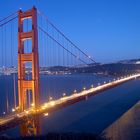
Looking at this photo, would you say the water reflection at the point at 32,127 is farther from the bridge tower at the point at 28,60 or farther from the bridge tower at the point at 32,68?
the bridge tower at the point at 28,60

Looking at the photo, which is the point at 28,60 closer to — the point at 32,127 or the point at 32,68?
the point at 32,68

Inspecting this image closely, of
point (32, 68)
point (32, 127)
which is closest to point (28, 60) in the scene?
point (32, 68)

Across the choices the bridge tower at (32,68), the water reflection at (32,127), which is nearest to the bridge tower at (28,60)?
the bridge tower at (32,68)

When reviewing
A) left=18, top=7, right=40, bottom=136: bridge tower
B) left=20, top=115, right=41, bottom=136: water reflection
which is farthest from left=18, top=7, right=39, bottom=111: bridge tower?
left=20, top=115, right=41, bottom=136: water reflection

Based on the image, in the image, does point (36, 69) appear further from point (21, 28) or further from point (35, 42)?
point (21, 28)

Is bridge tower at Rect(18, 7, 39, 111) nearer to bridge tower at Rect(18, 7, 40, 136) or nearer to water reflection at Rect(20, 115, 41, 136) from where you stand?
bridge tower at Rect(18, 7, 40, 136)

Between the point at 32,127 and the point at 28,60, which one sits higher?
the point at 28,60

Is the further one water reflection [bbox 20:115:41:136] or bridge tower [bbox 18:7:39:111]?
bridge tower [bbox 18:7:39:111]

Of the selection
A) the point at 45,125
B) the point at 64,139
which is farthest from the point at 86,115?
the point at 64,139
